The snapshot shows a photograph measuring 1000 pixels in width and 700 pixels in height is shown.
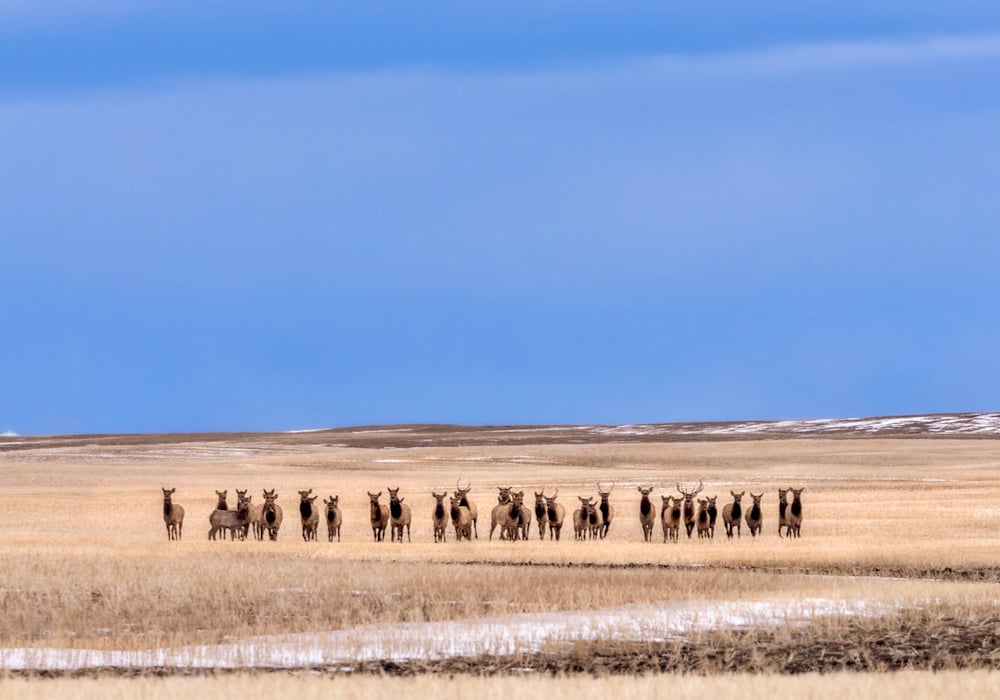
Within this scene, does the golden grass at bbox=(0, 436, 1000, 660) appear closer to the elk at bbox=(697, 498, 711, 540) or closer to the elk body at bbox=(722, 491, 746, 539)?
the elk body at bbox=(722, 491, 746, 539)

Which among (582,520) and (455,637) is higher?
(582,520)

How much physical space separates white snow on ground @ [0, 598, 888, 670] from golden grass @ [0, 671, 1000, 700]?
4.59 ft

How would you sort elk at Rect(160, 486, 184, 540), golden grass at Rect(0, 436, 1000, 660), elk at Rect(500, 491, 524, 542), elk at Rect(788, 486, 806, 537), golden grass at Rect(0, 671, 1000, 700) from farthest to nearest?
elk at Rect(500, 491, 524, 542) → elk at Rect(788, 486, 806, 537) → elk at Rect(160, 486, 184, 540) → golden grass at Rect(0, 436, 1000, 660) → golden grass at Rect(0, 671, 1000, 700)

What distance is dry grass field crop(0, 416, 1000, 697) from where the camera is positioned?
15.5 m

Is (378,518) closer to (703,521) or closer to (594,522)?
(594,522)

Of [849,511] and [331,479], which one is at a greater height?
[331,479]

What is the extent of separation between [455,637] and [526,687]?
12.5ft

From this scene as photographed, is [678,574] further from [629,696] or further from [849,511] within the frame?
[849,511]

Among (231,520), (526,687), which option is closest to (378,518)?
(231,520)

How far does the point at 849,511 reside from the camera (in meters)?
41.7

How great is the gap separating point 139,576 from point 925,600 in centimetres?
1214

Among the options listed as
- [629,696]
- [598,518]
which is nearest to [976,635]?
[629,696]

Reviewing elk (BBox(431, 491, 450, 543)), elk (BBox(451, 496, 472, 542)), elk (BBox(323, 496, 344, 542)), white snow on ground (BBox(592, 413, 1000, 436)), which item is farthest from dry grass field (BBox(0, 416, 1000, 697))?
white snow on ground (BBox(592, 413, 1000, 436))

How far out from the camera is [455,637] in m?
17.5
